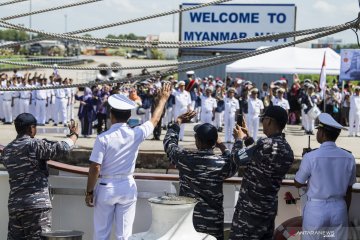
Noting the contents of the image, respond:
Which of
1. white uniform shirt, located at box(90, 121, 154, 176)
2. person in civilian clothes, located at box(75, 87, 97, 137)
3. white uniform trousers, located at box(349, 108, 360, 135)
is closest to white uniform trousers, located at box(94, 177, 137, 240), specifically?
white uniform shirt, located at box(90, 121, 154, 176)

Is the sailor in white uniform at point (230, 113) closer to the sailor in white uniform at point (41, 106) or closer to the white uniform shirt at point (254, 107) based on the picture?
the white uniform shirt at point (254, 107)

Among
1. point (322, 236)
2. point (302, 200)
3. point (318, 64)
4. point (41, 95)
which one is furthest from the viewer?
point (41, 95)

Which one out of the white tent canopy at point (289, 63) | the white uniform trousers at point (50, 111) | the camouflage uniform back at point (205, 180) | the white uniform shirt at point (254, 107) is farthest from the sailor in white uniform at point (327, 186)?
the white uniform trousers at point (50, 111)

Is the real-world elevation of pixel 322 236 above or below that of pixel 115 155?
below

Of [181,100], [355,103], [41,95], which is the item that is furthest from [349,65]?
[41,95]

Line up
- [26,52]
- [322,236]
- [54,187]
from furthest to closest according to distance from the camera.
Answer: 1. [26,52]
2. [54,187]
3. [322,236]

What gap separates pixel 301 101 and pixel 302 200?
53.4 feet

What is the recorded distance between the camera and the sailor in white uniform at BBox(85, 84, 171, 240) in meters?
5.70

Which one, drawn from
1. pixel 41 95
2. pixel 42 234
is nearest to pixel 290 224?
pixel 42 234

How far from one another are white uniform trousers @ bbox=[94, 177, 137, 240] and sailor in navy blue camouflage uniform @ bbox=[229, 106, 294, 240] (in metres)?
0.96

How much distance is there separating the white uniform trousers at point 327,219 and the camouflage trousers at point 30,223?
2.21m

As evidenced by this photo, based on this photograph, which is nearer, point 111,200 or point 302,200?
point 111,200

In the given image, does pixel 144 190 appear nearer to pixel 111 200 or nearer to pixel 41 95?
pixel 111 200

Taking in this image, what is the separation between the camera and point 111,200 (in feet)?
18.7
